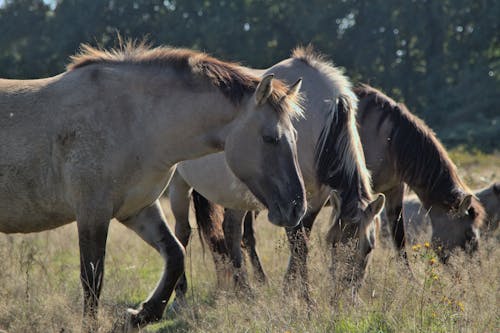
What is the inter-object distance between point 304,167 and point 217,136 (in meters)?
1.76

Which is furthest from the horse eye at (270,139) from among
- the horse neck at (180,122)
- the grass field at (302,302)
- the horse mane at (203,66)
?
the grass field at (302,302)

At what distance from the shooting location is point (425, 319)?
4.64 metres

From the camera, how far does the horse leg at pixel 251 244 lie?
776 centimetres

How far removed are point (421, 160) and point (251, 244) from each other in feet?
7.25

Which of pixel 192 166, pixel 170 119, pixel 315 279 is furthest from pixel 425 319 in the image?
pixel 192 166

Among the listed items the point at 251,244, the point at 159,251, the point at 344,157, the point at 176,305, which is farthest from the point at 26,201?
the point at 251,244

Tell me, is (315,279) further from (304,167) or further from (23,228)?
(23,228)

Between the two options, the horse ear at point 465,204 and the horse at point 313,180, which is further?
the horse ear at point 465,204

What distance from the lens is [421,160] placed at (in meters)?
7.20

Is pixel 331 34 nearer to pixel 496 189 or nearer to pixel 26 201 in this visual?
pixel 496 189

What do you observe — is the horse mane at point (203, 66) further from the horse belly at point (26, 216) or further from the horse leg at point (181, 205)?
the horse leg at point (181, 205)

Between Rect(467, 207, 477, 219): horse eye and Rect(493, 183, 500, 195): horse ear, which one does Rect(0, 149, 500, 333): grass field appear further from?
Rect(493, 183, 500, 195): horse ear

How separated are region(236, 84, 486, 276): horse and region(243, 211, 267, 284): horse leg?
2 centimetres

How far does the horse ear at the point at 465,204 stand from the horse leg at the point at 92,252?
3273 mm
